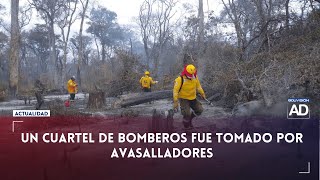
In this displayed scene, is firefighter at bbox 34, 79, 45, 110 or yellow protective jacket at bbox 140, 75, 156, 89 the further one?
yellow protective jacket at bbox 140, 75, 156, 89

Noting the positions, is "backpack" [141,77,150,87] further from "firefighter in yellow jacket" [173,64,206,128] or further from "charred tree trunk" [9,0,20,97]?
"firefighter in yellow jacket" [173,64,206,128]

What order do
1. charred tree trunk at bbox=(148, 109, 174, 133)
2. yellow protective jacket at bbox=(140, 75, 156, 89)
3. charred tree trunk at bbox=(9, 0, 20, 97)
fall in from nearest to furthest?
1. charred tree trunk at bbox=(148, 109, 174, 133)
2. charred tree trunk at bbox=(9, 0, 20, 97)
3. yellow protective jacket at bbox=(140, 75, 156, 89)

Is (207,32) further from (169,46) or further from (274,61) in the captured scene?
(274,61)

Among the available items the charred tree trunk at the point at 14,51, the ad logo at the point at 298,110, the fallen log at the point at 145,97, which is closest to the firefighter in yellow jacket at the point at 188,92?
the ad logo at the point at 298,110

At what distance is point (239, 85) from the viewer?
19.5ft

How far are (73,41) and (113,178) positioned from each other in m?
15.2

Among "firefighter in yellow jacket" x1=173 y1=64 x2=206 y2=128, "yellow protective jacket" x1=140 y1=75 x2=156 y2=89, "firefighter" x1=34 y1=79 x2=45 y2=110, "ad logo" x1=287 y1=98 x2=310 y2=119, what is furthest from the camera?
"yellow protective jacket" x1=140 y1=75 x2=156 y2=89

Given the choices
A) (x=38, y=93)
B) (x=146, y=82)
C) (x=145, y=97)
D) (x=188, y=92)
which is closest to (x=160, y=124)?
(x=188, y=92)

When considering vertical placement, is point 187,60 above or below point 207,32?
below

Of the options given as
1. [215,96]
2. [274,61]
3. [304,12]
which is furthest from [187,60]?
[304,12]

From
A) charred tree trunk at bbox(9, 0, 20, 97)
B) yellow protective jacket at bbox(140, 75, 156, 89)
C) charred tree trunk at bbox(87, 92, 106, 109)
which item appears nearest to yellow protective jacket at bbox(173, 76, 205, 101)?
charred tree trunk at bbox(87, 92, 106, 109)

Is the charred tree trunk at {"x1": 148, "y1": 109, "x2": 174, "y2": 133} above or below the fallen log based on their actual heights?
below

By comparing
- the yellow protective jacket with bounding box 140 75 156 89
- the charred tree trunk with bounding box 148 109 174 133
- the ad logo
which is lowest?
the charred tree trunk with bounding box 148 109 174 133

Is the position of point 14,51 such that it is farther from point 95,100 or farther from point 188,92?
point 188,92
